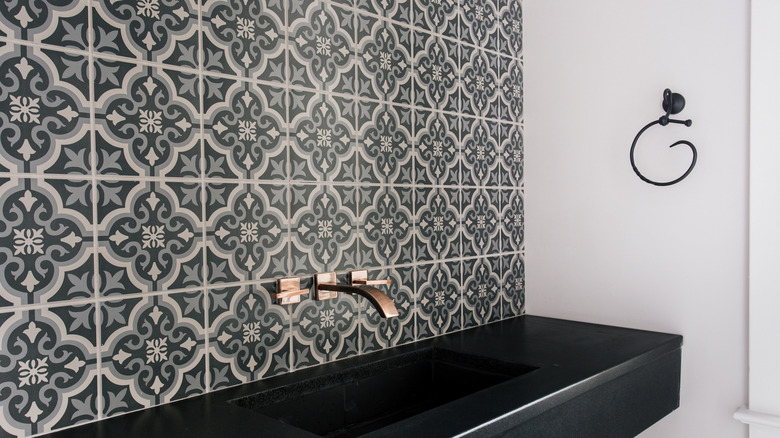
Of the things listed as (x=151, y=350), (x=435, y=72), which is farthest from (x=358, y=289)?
(x=435, y=72)

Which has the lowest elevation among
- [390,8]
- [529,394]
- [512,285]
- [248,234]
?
[529,394]

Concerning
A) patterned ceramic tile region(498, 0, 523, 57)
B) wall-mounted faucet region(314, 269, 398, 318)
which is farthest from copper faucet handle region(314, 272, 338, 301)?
patterned ceramic tile region(498, 0, 523, 57)

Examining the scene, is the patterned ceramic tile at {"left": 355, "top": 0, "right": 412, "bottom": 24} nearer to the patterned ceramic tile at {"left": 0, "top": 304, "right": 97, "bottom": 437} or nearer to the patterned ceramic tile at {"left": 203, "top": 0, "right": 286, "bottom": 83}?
the patterned ceramic tile at {"left": 203, "top": 0, "right": 286, "bottom": 83}

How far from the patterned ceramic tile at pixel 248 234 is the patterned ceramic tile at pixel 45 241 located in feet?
0.73

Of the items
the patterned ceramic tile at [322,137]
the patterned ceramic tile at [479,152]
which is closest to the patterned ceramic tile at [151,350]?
the patterned ceramic tile at [322,137]

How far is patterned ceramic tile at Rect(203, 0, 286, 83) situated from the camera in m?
1.10

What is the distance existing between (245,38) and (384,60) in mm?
404

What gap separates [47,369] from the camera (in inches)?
35.6

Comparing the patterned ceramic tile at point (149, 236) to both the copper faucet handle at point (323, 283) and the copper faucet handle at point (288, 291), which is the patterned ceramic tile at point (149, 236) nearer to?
the copper faucet handle at point (288, 291)

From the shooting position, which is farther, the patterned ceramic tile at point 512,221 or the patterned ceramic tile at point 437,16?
the patterned ceramic tile at point 512,221

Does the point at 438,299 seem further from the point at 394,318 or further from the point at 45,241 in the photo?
the point at 45,241

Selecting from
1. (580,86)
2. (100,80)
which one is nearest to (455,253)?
(580,86)

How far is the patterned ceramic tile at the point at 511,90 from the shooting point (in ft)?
5.95

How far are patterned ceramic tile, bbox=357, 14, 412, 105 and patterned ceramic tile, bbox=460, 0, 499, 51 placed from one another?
0.84 feet
